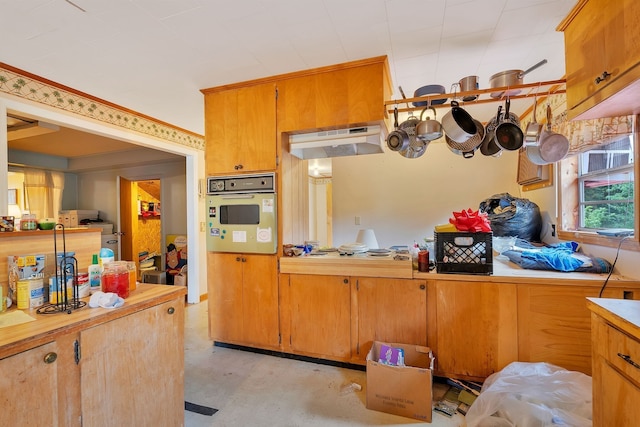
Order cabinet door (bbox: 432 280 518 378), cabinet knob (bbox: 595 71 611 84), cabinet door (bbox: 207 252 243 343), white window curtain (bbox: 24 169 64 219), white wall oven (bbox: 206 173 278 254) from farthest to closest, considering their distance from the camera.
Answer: white window curtain (bbox: 24 169 64 219), cabinet door (bbox: 207 252 243 343), white wall oven (bbox: 206 173 278 254), cabinet door (bbox: 432 280 518 378), cabinet knob (bbox: 595 71 611 84)

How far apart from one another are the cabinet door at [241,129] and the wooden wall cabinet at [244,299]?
0.85 m

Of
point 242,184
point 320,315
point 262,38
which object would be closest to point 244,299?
point 320,315

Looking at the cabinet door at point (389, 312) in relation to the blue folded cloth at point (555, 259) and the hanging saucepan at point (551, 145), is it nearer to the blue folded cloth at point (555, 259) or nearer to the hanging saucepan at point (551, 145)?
the blue folded cloth at point (555, 259)

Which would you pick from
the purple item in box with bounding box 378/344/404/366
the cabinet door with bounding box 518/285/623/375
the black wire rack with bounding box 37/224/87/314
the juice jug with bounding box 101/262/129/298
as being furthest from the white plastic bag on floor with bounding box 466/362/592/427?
the black wire rack with bounding box 37/224/87/314

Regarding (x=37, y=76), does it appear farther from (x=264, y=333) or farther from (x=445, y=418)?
(x=445, y=418)

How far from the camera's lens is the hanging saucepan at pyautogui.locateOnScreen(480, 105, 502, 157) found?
2.12m

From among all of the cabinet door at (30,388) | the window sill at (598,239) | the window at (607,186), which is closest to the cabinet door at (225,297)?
the cabinet door at (30,388)

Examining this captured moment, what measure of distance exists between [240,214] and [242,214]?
0.02 metres

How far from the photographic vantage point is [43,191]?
5012mm

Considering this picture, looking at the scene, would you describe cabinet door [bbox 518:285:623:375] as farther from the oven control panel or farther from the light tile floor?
the oven control panel

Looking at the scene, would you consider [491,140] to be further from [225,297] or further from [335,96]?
[225,297]

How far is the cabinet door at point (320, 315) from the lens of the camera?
2207 millimetres

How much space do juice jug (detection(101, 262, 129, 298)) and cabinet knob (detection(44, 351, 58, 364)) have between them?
37cm

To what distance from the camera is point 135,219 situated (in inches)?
207
